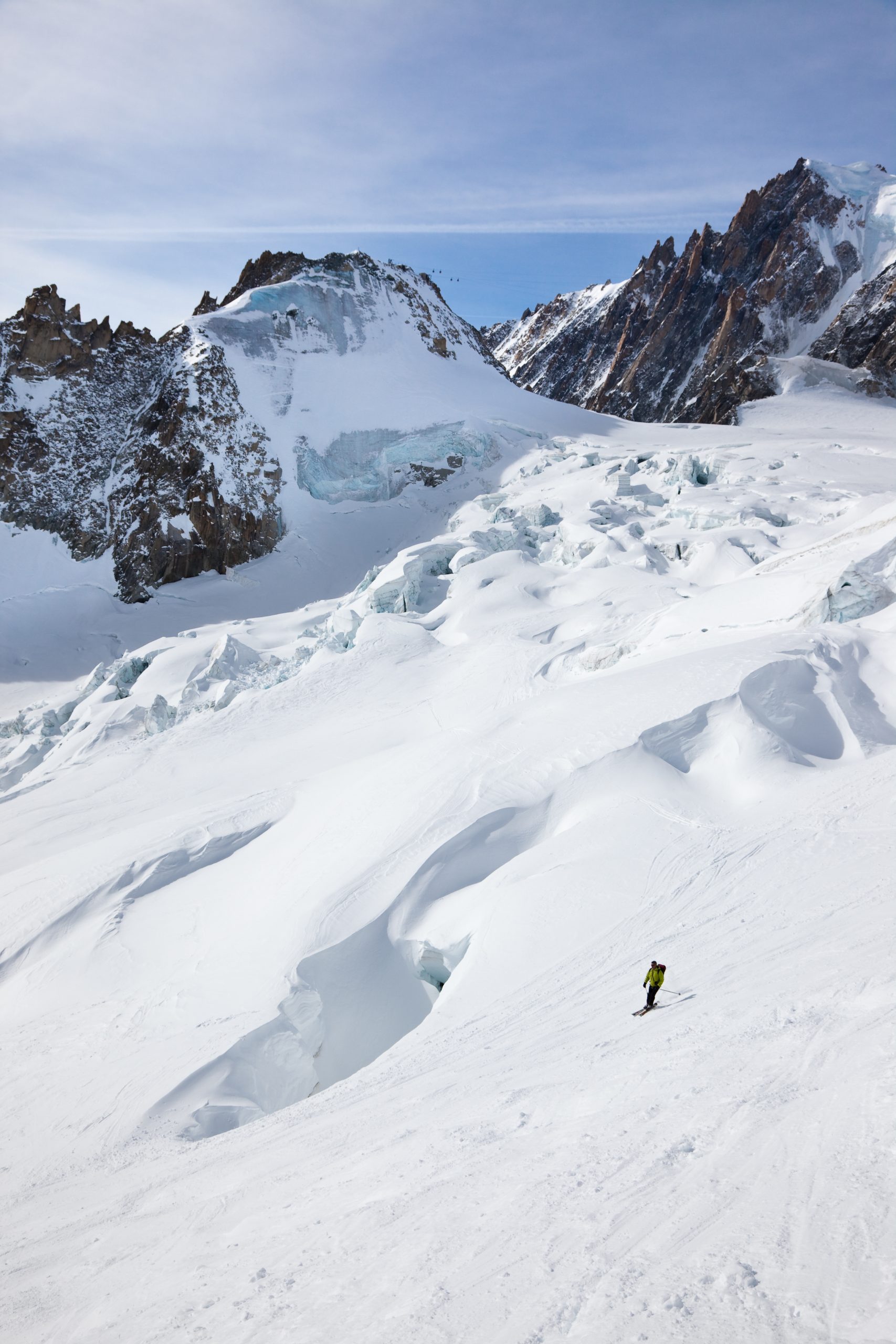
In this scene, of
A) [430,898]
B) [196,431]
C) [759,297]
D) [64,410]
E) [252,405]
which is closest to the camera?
[430,898]

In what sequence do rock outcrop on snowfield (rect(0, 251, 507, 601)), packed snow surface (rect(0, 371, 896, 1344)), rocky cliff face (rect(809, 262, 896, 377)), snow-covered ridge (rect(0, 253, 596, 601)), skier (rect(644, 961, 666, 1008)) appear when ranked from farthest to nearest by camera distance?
rocky cliff face (rect(809, 262, 896, 377)), snow-covered ridge (rect(0, 253, 596, 601)), rock outcrop on snowfield (rect(0, 251, 507, 601)), skier (rect(644, 961, 666, 1008)), packed snow surface (rect(0, 371, 896, 1344))

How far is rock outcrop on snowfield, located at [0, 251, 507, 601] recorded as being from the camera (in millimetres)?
38938

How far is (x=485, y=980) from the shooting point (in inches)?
342

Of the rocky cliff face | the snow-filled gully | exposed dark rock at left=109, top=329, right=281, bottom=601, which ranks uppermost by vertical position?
the rocky cliff face

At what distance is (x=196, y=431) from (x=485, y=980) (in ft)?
128

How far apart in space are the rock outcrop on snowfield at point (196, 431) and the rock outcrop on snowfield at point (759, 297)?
26.3 m

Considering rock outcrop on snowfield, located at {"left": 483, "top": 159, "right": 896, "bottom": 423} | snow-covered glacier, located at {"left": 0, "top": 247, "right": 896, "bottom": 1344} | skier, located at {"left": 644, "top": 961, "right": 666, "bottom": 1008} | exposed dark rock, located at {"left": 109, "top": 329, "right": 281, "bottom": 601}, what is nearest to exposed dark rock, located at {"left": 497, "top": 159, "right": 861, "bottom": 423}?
rock outcrop on snowfield, located at {"left": 483, "top": 159, "right": 896, "bottom": 423}

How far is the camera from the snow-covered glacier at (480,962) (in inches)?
178

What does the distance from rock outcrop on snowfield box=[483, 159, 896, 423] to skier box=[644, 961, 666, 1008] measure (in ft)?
176

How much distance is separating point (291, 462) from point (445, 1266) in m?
40.3

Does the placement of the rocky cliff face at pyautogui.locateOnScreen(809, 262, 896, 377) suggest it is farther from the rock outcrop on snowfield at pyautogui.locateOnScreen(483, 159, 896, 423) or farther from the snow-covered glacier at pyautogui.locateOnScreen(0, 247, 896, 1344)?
the snow-covered glacier at pyautogui.locateOnScreen(0, 247, 896, 1344)

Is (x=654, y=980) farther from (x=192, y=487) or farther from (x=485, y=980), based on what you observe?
(x=192, y=487)

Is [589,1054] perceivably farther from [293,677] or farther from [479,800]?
[293,677]

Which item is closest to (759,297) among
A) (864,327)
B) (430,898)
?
(864,327)
